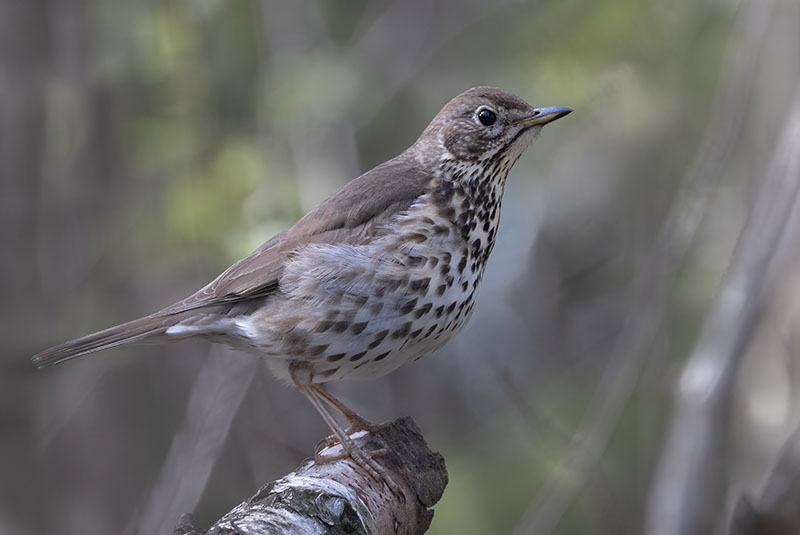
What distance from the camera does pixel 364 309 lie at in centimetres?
370

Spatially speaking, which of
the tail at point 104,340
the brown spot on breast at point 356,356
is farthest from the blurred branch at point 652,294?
the tail at point 104,340

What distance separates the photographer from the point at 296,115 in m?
5.79

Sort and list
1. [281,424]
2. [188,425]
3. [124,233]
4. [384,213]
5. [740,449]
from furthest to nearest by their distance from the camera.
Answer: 1. [124,233]
2. [281,424]
3. [188,425]
4. [740,449]
5. [384,213]

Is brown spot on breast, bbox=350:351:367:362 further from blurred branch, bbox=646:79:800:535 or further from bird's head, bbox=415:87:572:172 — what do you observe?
blurred branch, bbox=646:79:800:535

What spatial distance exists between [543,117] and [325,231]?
1057 millimetres

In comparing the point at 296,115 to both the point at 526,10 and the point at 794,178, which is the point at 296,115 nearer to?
the point at 526,10

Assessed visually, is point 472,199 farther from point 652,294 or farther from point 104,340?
point 652,294

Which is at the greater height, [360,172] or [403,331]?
[360,172]

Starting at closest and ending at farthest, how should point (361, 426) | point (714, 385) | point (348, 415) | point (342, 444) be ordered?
point (342, 444)
point (361, 426)
point (348, 415)
point (714, 385)

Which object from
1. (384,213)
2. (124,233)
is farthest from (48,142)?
(384,213)

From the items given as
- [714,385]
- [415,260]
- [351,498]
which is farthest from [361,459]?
[714,385]

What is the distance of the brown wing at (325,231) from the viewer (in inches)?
152

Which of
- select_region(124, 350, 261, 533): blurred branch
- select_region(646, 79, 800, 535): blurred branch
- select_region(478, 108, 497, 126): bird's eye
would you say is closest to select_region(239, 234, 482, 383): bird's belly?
select_region(478, 108, 497, 126): bird's eye

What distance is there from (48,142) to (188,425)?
2.29 metres
